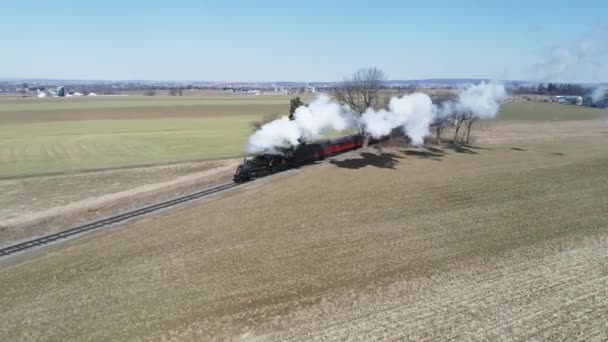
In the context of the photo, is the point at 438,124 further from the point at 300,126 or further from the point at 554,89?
the point at 554,89

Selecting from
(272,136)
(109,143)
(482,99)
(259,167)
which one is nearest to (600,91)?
(482,99)

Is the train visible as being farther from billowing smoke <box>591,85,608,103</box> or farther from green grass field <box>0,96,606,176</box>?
billowing smoke <box>591,85,608,103</box>

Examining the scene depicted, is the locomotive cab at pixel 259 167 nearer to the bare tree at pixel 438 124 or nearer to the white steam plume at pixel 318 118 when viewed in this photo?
the white steam plume at pixel 318 118

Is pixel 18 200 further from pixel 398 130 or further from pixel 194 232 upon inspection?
pixel 398 130

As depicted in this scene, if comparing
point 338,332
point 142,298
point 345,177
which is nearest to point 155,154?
point 345,177

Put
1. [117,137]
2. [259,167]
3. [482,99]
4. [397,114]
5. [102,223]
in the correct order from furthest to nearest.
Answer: [117,137]
[482,99]
[397,114]
[259,167]
[102,223]

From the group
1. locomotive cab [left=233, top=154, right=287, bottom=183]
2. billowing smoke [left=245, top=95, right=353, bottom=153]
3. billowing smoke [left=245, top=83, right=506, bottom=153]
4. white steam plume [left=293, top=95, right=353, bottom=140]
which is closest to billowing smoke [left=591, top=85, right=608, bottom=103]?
billowing smoke [left=245, top=83, right=506, bottom=153]
